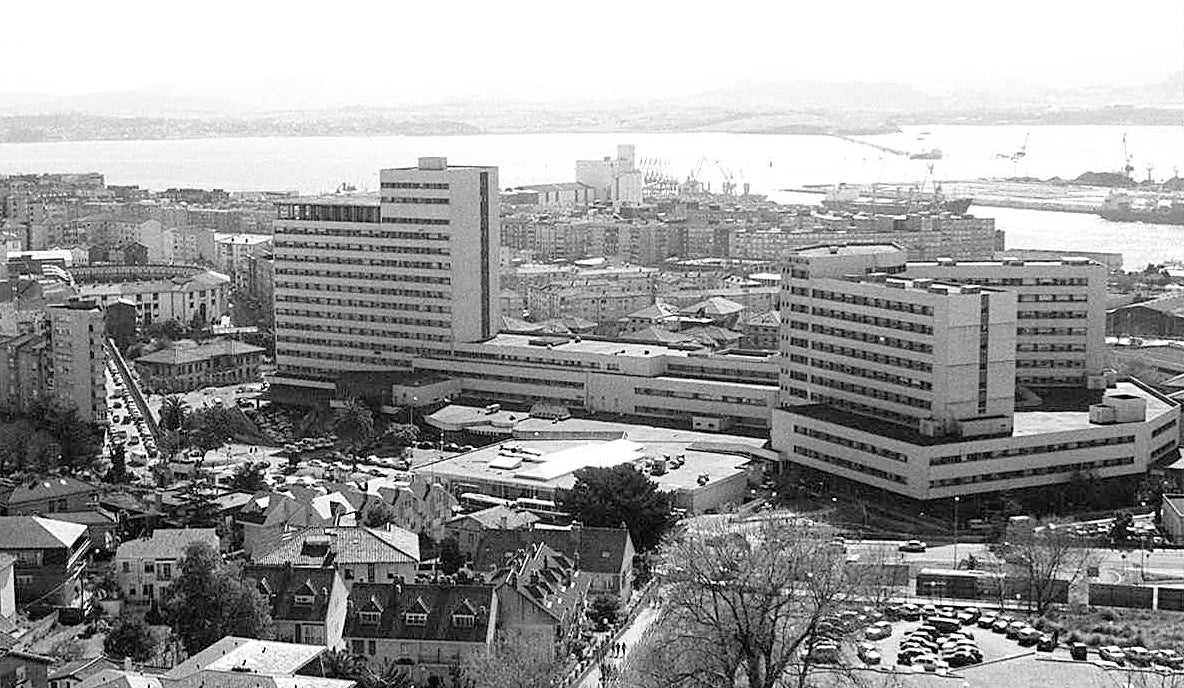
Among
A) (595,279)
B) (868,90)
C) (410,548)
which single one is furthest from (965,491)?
(868,90)

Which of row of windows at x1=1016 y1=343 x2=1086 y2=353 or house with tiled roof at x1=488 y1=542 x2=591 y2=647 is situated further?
row of windows at x1=1016 y1=343 x2=1086 y2=353

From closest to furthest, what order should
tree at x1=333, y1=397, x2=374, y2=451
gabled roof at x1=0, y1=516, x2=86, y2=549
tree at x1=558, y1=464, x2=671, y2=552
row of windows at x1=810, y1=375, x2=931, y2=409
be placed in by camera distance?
gabled roof at x1=0, y1=516, x2=86, y2=549, tree at x1=558, y1=464, x2=671, y2=552, row of windows at x1=810, y1=375, x2=931, y2=409, tree at x1=333, y1=397, x2=374, y2=451

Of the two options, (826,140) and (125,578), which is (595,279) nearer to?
(125,578)

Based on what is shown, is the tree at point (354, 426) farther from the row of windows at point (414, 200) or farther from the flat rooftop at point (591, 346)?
the row of windows at point (414, 200)

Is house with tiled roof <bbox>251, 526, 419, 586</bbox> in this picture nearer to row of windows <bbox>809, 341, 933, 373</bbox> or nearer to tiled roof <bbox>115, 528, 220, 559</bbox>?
tiled roof <bbox>115, 528, 220, 559</bbox>

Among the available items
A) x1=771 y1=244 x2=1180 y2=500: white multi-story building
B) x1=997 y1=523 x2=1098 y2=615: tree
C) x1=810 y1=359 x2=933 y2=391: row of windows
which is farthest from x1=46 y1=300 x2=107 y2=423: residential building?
x1=997 y1=523 x2=1098 y2=615: tree

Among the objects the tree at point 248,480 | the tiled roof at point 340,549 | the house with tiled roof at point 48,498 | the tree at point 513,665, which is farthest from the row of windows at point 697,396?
the tree at point 513,665

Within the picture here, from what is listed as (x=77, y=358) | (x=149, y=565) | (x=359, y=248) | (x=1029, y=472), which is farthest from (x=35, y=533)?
(x=359, y=248)
